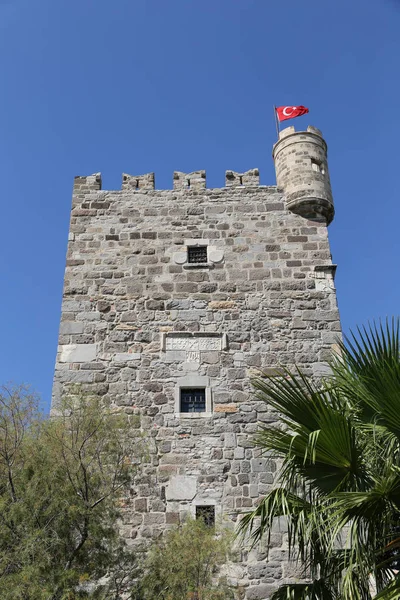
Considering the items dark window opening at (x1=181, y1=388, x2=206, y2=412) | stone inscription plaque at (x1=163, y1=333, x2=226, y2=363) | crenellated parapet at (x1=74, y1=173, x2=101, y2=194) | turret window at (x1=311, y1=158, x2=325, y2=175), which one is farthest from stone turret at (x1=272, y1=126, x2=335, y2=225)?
dark window opening at (x1=181, y1=388, x2=206, y2=412)

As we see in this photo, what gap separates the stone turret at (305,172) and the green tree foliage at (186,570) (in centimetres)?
586

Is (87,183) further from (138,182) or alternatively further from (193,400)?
(193,400)

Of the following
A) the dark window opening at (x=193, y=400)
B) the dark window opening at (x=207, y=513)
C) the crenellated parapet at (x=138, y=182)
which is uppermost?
the crenellated parapet at (x=138, y=182)

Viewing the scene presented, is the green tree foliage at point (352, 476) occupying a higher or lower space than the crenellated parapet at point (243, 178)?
lower

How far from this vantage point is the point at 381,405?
5.25m

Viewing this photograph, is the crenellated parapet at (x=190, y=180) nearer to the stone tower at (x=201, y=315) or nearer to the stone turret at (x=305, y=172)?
the stone tower at (x=201, y=315)

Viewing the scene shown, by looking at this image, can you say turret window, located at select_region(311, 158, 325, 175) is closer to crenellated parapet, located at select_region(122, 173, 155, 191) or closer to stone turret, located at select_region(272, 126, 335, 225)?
stone turret, located at select_region(272, 126, 335, 225)

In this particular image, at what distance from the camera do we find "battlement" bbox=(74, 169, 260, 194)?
34.5ft

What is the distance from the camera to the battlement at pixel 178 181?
1052cm

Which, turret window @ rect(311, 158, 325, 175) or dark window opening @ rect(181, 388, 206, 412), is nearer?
dark window opening @ rect(181, 388, 206, 412)

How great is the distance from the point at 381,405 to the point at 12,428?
366 cm

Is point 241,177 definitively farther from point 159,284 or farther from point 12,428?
point 12,428

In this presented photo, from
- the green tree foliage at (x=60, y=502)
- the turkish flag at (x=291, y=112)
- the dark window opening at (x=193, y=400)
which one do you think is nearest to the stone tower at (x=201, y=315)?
the dark window opening at (x=193, y=400)

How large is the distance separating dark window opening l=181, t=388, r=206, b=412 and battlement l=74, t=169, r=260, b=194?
3683mm
